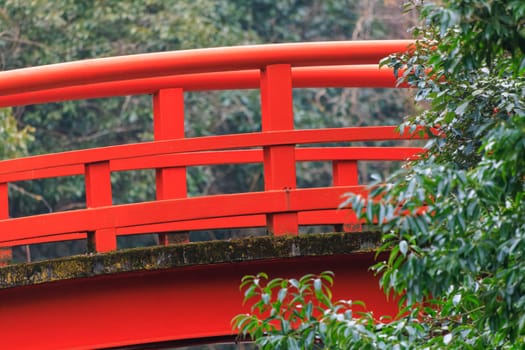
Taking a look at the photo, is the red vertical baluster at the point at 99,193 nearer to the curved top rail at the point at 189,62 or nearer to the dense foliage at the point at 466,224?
the curved top rail at the point at 189,62

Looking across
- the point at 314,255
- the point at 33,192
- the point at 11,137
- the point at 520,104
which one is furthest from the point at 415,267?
the point at 33,192

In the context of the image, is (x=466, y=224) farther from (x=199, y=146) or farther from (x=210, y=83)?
(x=210, y=83)

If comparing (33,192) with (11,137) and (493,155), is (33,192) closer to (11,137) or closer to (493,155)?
(11,137)

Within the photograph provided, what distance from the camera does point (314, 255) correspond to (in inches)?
215

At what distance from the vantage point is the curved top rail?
538 cm

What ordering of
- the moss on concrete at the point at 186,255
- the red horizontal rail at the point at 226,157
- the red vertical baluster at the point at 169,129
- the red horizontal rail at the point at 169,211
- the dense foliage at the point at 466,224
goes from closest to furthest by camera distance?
the dense foliage at the point at 466,224 < the moss on concrete at the point at 186,255 < the red horizontal rail at the point at 169,211 < the red vertical baluster at the point at 169,129 < the red horizontal rail at the point at 226,157

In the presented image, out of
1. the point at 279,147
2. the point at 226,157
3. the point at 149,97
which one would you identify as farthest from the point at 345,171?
the point at 149,97

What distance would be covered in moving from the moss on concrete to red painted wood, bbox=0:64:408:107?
993mm

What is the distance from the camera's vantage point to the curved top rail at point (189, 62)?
212 inches

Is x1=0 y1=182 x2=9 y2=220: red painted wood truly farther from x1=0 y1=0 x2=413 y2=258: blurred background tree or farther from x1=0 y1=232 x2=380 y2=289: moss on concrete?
x1=0 y1=0 x2=413 y2=258: blurred background tree

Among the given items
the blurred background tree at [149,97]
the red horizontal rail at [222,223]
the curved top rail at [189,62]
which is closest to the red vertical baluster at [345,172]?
the red horizontal rail at [222,223]

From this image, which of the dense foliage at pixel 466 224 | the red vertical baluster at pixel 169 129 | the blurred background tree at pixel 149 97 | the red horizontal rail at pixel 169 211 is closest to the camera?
the dense foliage at pixel 466 224

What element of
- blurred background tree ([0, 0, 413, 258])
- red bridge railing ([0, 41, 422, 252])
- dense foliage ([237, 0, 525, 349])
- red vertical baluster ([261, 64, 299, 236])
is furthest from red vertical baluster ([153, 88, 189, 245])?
blurred background tree ([0, 0, 413, 258])

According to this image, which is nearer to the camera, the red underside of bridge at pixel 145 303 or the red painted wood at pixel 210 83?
the red underside of bridge at pixel 145 303
